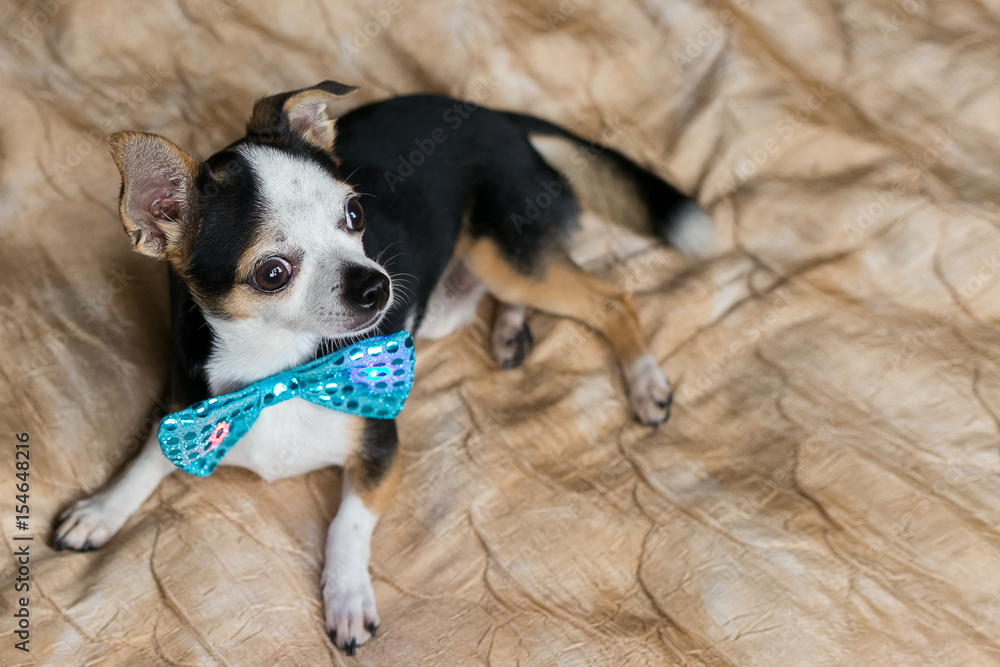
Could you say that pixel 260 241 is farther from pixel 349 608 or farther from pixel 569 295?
pixel 569 295

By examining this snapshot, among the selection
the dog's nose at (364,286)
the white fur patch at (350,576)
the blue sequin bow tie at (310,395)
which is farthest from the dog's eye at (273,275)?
the white fur patch at (350,576)

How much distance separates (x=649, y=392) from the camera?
2686 millimetres

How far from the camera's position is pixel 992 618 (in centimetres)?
212

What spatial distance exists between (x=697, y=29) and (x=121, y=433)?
8.92 feet

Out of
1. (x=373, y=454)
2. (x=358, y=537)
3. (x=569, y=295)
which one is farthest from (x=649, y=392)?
(x=358, y=537)

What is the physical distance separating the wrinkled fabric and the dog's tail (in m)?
0.13

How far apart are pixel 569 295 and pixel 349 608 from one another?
4.31 ft

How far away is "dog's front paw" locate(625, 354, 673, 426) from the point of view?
2.67m

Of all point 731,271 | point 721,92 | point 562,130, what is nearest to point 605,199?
point 562,130

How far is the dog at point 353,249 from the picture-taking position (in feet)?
6.12

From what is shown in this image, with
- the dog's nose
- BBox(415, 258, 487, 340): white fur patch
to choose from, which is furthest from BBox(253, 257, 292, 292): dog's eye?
BBox(415, 258, 487, 340): white fur patch

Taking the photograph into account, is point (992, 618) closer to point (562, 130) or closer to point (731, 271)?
point (731, 271)

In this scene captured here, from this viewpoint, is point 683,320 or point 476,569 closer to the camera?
point 476,569

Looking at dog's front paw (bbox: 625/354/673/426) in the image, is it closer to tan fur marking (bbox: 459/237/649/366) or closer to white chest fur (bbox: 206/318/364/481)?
tan fur marking (bbox: 459/237/649/366)
